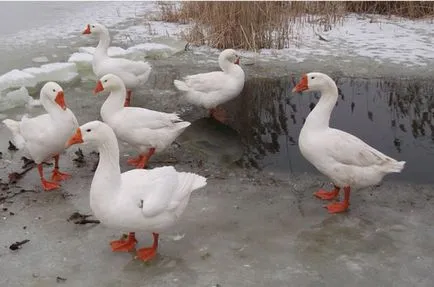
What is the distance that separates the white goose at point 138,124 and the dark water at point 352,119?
0.91m

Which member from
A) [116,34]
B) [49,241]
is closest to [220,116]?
[49,241]

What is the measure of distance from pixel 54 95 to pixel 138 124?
0.88 metres

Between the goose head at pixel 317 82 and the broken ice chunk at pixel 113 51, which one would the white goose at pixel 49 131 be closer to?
the goose head at pixel 317 82

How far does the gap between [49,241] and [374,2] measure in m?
10.8

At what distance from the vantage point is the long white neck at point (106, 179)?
364cm

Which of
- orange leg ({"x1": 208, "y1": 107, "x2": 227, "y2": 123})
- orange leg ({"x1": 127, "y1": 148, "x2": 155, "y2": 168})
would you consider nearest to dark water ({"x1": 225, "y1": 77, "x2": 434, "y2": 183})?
orange leg ({"x1": 208, "y1": 107, "x2": 227, "y2": 123})

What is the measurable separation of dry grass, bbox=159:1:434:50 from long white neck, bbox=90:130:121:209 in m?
6.35

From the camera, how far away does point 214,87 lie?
6766mm

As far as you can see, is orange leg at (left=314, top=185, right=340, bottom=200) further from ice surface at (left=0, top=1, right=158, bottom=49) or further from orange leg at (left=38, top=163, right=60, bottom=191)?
ice surface at (left=0, top=1, right=158, bottom=49)

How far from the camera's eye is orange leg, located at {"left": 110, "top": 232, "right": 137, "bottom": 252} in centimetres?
391

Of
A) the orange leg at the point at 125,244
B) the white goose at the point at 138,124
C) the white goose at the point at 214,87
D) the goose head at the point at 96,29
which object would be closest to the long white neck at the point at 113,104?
the white goose at the point at 138,124

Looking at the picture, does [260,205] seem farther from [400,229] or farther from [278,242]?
[400,229]

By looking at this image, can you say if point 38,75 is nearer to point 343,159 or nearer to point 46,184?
point 46,184

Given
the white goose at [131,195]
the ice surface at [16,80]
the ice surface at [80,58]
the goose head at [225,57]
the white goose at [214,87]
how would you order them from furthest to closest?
the ice surface at [80,58] < the ice surface at [16,80] < the goose head at [225,57] < the white goose at [214,87] < the white goose at [131,195]
